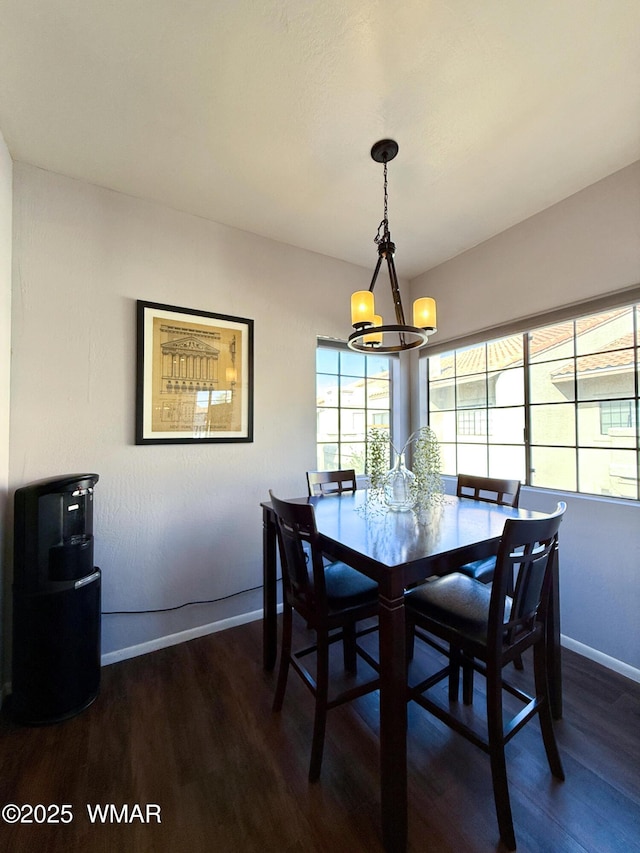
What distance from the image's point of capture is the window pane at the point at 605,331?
6.66 feet

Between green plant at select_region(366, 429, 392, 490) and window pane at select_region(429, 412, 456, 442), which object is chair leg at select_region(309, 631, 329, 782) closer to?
green plant at select_region(366, 429, 392, 490)

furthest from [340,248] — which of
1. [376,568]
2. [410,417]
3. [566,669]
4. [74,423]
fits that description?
[566,669]

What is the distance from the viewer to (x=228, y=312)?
2.44 meters

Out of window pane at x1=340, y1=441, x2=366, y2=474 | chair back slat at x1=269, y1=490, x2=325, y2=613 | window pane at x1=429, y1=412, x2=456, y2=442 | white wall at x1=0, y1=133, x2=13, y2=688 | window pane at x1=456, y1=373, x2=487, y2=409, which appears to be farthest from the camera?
window pane at x1=429, y1=412, x2=456, y2=442

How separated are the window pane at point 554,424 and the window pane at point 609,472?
14 centimetres

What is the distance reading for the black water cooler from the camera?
1581 mm

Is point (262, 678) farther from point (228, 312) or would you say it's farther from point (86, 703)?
point (228, 312)

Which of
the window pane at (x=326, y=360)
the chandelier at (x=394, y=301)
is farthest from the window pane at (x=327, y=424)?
the chandelier at (x=394, y=301)

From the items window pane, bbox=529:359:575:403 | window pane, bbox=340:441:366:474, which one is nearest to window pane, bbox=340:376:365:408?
window pane, bbox=340:441:366:474

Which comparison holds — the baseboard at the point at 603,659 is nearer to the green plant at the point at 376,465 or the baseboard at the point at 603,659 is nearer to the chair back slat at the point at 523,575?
the chair back slat at the point at 523,575

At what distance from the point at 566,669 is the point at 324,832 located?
5.29ft

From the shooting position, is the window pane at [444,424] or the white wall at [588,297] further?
the window pane at [444,424]

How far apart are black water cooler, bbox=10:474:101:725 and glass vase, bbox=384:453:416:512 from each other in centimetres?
161

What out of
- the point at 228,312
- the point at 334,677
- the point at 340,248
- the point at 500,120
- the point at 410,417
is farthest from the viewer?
the point at 410,417
